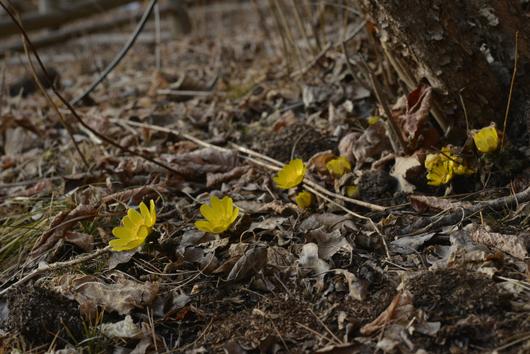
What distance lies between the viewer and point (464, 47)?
2.34 m

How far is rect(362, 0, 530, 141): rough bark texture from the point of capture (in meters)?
2.29

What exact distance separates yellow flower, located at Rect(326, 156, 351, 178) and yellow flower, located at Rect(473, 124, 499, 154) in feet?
1.69

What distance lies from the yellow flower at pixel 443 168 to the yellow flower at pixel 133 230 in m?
1.02

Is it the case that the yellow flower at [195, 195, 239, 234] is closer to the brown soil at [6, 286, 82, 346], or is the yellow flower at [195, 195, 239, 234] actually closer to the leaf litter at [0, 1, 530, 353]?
the leaf litter at [0, 1, 530, 353]

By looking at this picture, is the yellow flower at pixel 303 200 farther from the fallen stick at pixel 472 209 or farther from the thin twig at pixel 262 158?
the fallen stick at pixel 472 209

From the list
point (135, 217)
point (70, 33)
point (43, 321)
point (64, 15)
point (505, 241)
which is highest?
point (64, 15)

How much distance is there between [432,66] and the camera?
237 cm

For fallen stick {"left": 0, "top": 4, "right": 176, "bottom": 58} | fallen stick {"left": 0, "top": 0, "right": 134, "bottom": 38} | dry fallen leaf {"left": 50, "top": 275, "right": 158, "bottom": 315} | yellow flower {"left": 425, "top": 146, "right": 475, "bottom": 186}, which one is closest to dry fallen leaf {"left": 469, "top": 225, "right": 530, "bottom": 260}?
yellow flower {"left": 425, "top": 146, "right": 475, "bottom": 186}

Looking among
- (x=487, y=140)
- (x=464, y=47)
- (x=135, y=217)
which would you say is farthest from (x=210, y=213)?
(x=464, y=47)

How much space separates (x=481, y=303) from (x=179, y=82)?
3.08 metres

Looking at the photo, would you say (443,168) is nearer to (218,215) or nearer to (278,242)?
(278,242)

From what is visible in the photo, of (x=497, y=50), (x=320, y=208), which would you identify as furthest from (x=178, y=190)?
(x=497, y=50)

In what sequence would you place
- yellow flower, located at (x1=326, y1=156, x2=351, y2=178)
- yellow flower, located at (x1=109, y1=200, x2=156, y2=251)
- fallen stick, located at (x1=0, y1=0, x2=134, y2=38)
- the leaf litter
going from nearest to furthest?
the leaf litter, yellow flower, located at (x1=109, y1=200, x2=156, y2=251), yellow flower, located at (x1=326, y1=156, x2=351, y2=178), fallen stick, located at (x1=0, y1=0, x2=134, y2=38)

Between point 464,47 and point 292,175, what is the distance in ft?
2.65
